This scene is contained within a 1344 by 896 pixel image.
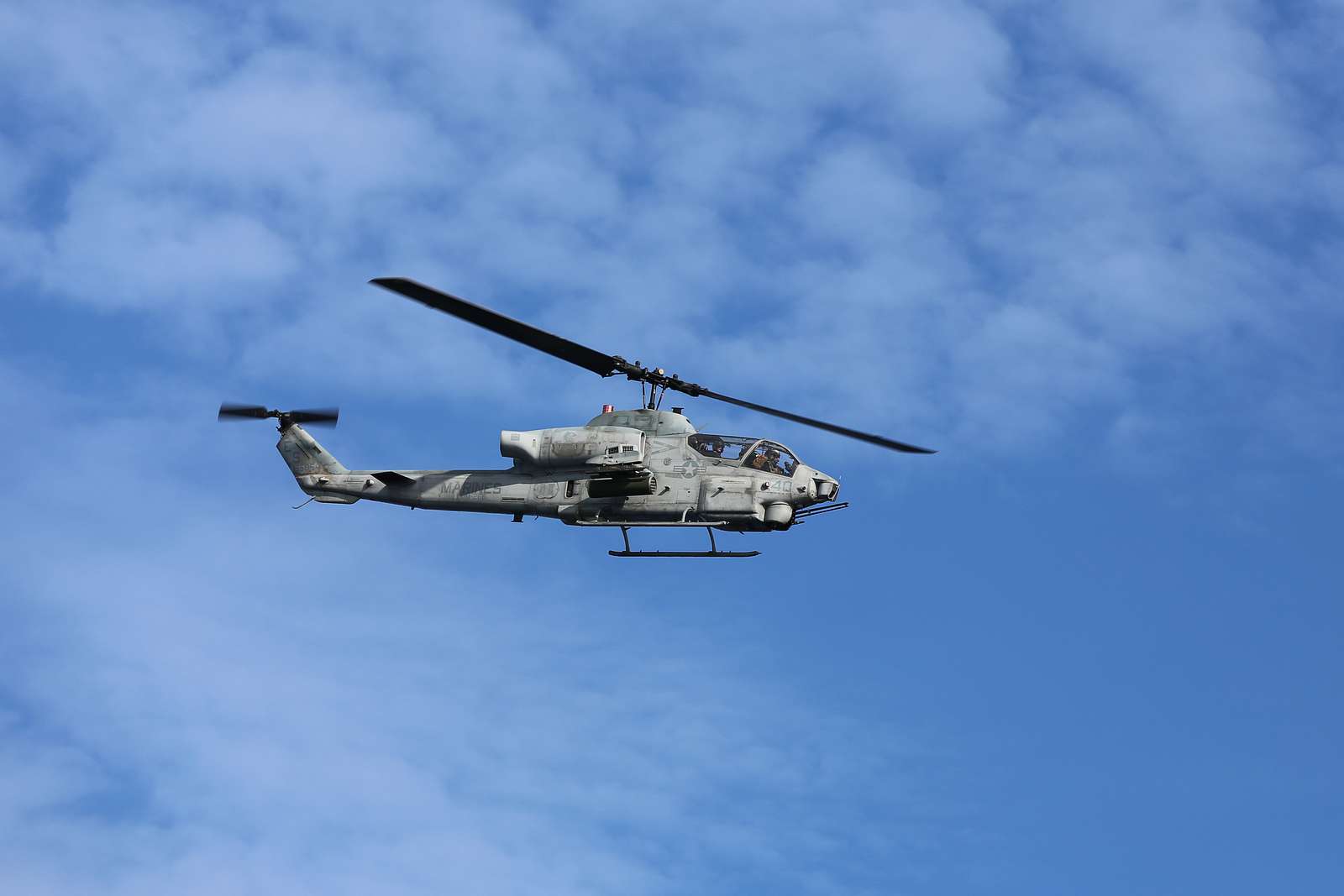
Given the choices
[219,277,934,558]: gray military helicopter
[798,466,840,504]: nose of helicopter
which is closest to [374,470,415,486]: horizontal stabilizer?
[219,277,934,558]: gray military helicopter

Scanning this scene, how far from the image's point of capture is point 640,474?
41.5 metres

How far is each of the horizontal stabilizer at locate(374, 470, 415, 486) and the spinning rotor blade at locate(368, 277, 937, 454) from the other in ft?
22.3

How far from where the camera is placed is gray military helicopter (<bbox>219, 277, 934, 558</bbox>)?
40.4 metres

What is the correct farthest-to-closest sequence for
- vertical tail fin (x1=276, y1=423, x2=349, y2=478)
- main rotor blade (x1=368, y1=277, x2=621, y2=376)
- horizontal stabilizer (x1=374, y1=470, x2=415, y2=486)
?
vertical tail fin (x1=276, y1=423, x2=349, y2=478)
horizontal stabilizer (x1=374, y1=470, x2=415, y2=486)
main rotor blade (x1=368, y1=277, x2=621, y2=376)

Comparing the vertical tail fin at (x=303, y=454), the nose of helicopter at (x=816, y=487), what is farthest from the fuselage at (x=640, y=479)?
the vertical tail fin at (x=303, y=454)

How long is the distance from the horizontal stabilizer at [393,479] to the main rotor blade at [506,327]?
22.3 ft

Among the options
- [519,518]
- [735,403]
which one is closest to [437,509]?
[519,518]

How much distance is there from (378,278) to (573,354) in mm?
7039

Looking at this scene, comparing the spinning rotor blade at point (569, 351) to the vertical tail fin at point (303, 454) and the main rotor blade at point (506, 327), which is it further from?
the vertical tail fin at point (303, 454)

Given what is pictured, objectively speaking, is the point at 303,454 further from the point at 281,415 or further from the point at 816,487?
the point at 816,487

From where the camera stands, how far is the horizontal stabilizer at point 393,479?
44656 mm

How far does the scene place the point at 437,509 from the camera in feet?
146

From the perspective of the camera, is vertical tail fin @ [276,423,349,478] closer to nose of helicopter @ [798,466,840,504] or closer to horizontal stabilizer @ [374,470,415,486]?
horizontal stabilizer @ [374,470,415,486]

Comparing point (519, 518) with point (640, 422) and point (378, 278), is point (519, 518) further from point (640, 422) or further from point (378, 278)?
point (378, 278)
